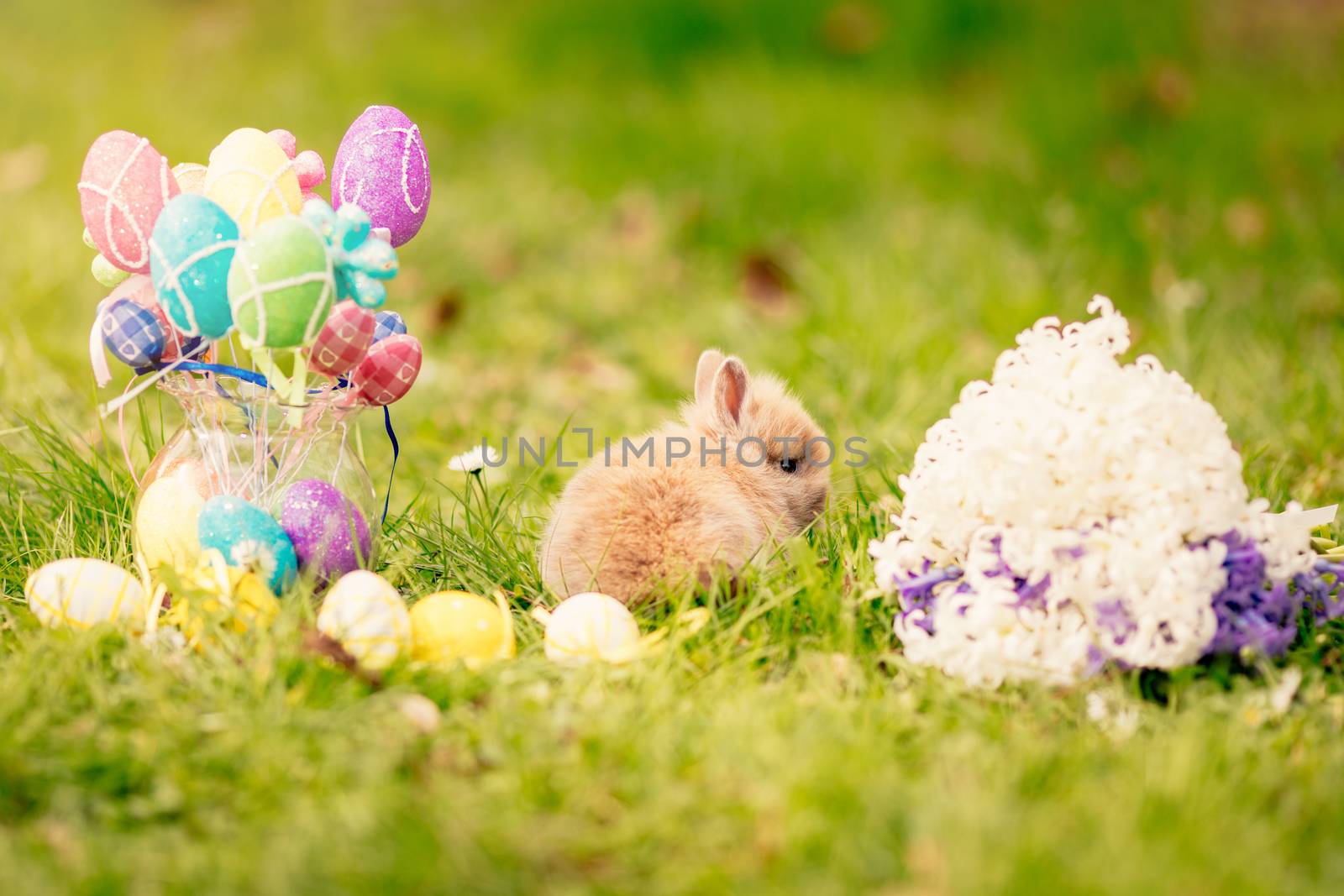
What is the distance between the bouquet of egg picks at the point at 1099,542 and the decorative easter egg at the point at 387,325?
118cm

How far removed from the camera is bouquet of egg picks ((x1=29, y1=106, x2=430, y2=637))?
2.25m

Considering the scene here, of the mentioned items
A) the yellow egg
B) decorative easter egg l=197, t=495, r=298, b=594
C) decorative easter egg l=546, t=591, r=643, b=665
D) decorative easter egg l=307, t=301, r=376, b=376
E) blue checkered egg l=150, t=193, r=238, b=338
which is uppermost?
blue checkered egg l=150, t=193, r=238, b=338

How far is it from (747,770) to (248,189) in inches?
58.8

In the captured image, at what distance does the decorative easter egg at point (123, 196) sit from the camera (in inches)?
92.6

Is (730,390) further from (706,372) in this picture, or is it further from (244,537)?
(244,537)

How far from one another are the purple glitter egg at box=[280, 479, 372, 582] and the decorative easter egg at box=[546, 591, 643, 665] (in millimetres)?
457

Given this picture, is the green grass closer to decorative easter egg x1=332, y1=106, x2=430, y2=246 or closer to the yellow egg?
the yellow egg

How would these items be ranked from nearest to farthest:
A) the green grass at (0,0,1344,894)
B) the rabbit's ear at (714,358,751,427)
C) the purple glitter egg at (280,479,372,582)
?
the green grass at (0,0,1344,894) < the purple glitter egg at (280,479,372,582) < the rabbit's ear at (714,358,751,427)

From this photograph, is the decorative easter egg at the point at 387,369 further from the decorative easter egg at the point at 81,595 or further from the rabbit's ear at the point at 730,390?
the rabbit's ear at the point at 730,390

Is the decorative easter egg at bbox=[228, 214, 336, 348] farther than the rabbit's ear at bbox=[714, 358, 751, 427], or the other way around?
the rabbit's ear at bbox=[714, 358, 751, 427]

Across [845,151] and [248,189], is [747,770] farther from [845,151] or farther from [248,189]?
[845,151]

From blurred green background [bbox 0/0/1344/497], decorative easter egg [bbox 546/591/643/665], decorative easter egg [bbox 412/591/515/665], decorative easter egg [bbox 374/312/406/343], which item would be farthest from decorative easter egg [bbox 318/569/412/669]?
blurred green background [bbox 0/0/1344/497]

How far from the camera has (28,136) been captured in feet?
19.7

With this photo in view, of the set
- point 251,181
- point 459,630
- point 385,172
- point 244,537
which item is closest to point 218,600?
point 244,537
